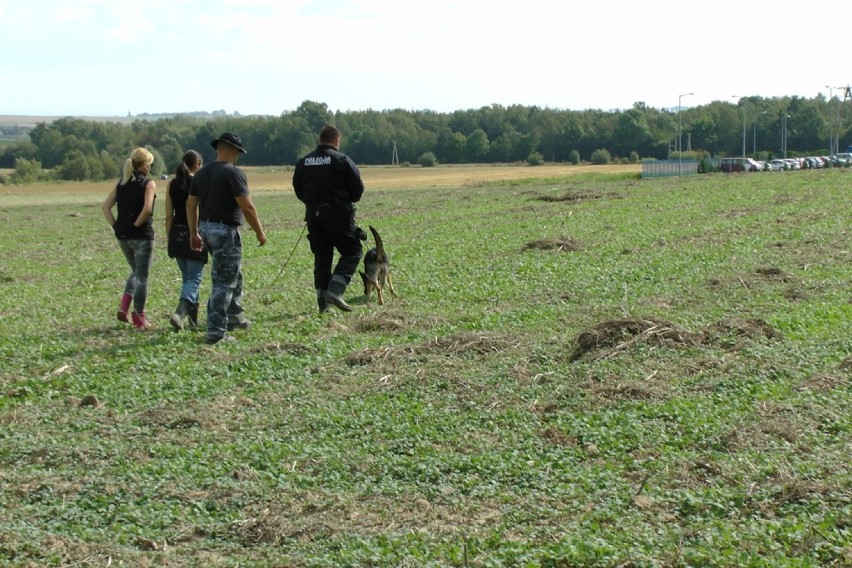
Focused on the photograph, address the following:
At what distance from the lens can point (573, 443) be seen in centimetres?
628

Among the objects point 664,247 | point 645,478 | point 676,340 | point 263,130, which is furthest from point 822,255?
point 263,130

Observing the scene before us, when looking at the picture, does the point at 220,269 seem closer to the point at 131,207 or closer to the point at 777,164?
the point at 131,207

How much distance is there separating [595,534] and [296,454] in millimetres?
2209

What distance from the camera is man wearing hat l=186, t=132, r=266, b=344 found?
987cm

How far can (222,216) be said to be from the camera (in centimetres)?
993

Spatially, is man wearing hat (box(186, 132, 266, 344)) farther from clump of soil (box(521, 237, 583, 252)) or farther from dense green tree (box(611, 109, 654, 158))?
dense green tree (box(611, 109, 654, 158))

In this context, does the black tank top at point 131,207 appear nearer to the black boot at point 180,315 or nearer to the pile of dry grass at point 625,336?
the black boot at point 180,315

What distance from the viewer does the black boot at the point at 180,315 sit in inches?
408

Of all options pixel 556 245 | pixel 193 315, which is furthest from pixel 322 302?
pixel 556 245

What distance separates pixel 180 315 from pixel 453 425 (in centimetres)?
454

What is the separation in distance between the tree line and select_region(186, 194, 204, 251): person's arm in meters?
78.5

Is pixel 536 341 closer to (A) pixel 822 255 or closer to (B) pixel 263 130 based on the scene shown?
(A) pixel 822 255

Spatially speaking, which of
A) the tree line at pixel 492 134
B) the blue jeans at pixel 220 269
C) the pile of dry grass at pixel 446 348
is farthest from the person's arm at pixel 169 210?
the tree line at pixel 492 134

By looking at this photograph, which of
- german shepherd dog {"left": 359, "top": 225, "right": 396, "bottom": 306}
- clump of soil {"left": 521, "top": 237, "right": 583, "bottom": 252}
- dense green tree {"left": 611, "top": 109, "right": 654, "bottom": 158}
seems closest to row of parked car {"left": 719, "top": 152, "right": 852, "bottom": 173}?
dense green tree {"left": 611, "top": 109, "right": 654, "bottom": 158}
